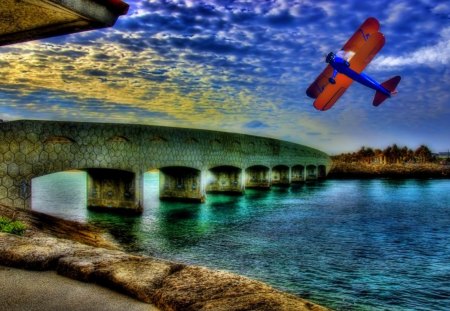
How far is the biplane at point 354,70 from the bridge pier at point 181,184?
1335 centimetres

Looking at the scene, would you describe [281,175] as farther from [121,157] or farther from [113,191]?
[121,157]

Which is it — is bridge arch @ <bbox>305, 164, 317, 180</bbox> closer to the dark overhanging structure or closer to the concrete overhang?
the dark overhanging structure

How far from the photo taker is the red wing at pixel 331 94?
2205 centimetres

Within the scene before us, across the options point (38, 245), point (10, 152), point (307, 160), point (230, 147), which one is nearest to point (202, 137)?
point (230, 147)

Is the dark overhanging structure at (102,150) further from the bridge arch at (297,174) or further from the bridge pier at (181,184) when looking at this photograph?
the bridge arch at (297,174)

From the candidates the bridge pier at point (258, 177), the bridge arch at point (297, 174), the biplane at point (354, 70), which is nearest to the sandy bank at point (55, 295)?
the biplane at point (354, 70)

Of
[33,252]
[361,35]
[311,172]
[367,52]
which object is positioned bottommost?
[33,252]

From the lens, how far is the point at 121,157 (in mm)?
24000

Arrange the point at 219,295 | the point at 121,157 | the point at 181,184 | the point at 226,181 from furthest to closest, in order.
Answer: the point at 226,181 < the point at 181,184 < the point at 121,157 < the point at 219,295

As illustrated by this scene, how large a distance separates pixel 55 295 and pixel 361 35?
1939 centimetres

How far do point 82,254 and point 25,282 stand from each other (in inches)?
28.5

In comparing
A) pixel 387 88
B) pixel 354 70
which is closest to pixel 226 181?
pixel 387 88

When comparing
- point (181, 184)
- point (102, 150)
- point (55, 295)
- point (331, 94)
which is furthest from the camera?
point (181, 184)

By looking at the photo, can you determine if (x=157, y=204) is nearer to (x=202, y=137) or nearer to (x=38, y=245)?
(x=202, y=137)
